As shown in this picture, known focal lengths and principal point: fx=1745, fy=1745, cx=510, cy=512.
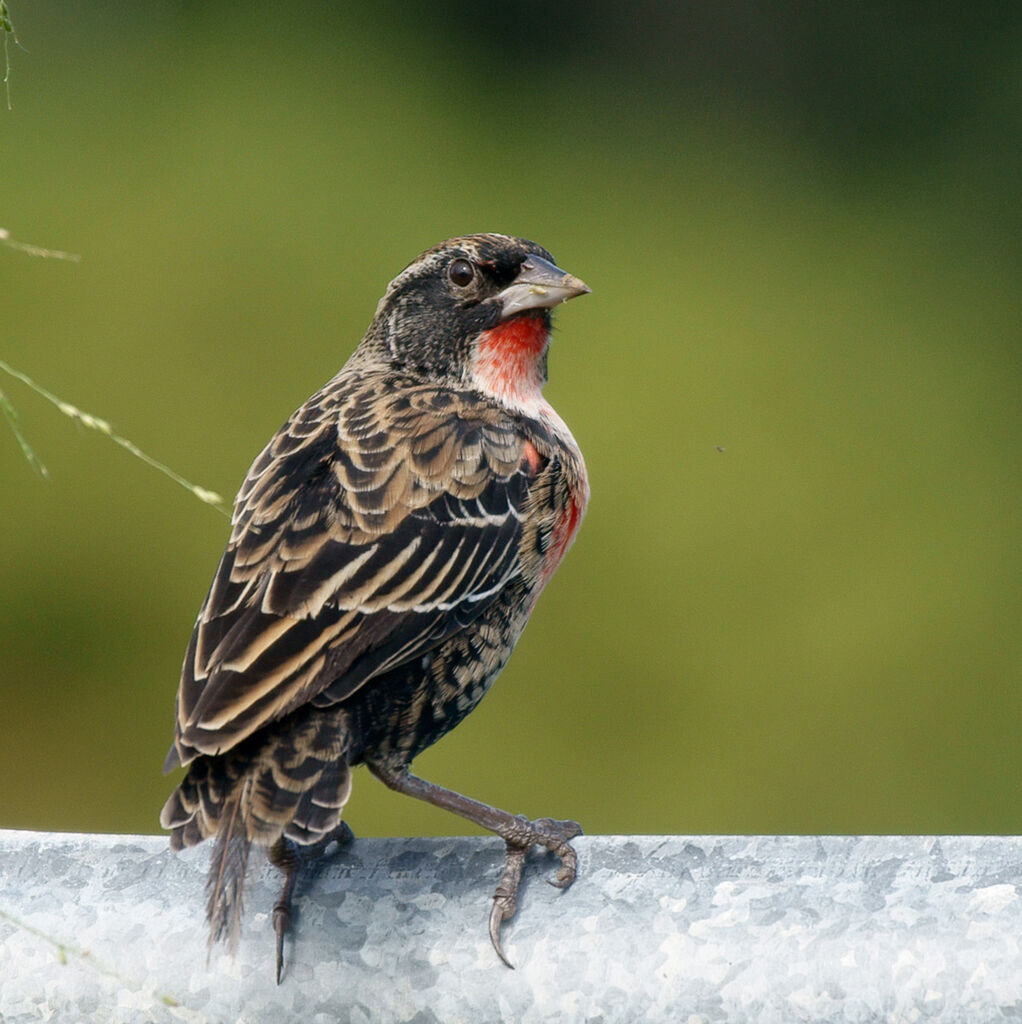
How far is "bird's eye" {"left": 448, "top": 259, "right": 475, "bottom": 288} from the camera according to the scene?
3.83m

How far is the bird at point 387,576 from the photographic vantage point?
108 inches

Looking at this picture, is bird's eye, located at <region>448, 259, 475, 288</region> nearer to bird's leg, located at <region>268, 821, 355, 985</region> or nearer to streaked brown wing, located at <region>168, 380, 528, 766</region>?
streaked brown wing, located at <region>168, 380, 528, 766</region>

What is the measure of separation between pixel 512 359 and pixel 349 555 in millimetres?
925

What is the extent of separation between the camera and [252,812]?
2.73 m

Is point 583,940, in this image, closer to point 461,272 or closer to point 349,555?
point 349,555

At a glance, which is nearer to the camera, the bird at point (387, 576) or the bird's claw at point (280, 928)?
the bird's claw at point (280, 928)

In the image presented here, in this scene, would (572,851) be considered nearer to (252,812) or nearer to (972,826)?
(252,812)

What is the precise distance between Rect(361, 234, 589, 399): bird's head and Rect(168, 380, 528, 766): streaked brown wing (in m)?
0.23

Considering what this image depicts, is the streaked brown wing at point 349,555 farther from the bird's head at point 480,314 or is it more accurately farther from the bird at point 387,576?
the bird's head at point 480,314

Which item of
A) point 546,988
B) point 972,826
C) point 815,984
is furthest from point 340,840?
point 972,826

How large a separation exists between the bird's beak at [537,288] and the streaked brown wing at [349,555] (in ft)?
0.94

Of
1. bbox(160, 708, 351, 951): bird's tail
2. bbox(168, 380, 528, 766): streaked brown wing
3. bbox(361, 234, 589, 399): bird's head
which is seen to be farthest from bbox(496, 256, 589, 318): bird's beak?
bbox(160, 708, 351, 951): bird's tail

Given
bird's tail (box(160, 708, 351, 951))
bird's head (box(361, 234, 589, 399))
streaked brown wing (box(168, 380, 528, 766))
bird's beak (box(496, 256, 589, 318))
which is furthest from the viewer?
bird's head (box(361, 234, 589, 399))

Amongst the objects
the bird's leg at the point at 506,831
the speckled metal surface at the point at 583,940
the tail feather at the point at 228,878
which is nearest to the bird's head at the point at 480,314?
the bird's leg at the point at 506,831
